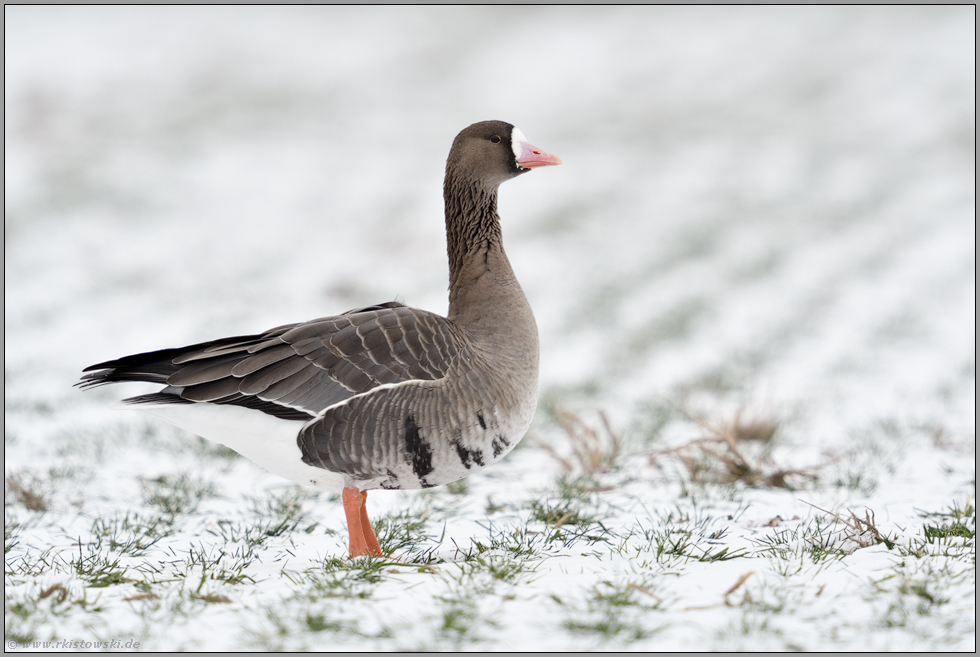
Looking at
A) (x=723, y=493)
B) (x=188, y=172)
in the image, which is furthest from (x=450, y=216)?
(x=188, y=172)

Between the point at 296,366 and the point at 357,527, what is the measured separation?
38.1 inches

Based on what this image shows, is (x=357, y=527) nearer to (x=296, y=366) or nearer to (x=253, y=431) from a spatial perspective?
(x=253, y=431)

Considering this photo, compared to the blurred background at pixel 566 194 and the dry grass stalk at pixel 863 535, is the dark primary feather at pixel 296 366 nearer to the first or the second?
the dry grass stalk at pixel 863 535

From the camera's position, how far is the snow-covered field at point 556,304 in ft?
11.6

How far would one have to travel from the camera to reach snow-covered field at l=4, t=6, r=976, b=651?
354 cm

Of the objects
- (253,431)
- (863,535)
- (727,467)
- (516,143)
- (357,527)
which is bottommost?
(863,535)

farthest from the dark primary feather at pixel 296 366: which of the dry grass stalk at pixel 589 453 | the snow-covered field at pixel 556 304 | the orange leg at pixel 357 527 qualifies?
the dry grass stalk at pixel 589 453

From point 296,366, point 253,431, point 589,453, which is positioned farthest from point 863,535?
point 253,431

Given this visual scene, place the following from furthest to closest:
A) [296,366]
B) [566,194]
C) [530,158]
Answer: [566,194] → [530,158] → [296,366]

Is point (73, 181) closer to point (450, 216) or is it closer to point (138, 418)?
point (138, 418)

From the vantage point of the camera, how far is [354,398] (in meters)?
4.18

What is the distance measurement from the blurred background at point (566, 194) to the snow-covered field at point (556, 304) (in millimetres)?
101

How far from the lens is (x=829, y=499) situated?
5.39 meters

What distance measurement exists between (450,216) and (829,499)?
3.31 m
